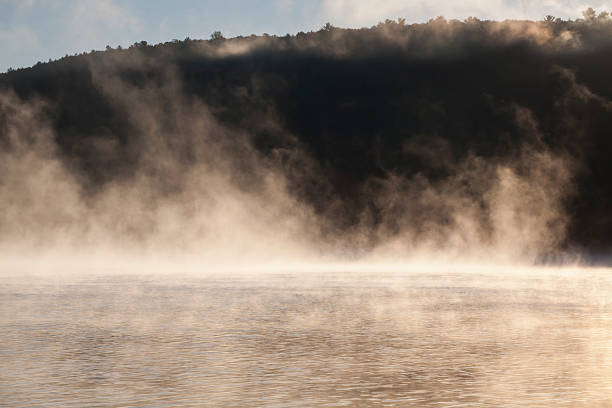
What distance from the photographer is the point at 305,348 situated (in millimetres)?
11844

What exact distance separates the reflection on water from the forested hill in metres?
37.6

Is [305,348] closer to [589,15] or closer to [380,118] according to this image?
[380,118]

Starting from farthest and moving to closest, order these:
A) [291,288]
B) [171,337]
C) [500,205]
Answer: [500,205] < [291,288] < [171,337]

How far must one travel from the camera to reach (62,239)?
2354 inches

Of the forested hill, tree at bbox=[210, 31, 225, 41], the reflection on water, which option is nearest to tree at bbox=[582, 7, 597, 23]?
the forested hill

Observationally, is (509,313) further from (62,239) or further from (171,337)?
(62,239)

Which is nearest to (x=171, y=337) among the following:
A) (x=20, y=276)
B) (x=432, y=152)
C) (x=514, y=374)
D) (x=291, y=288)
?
(x=514, y=374)

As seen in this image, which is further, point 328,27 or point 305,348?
point 328,27

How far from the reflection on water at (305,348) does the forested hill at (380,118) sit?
1480 inches

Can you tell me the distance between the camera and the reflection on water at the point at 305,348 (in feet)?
29.1

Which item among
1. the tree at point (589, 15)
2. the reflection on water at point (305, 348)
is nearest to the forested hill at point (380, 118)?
the tree at point (589, 15)

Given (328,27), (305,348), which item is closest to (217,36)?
(328,27)

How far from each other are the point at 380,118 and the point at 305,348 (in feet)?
185

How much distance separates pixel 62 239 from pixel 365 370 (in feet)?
172
